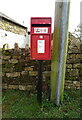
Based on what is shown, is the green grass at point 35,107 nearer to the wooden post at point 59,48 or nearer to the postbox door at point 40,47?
the wooden post at point 59,48

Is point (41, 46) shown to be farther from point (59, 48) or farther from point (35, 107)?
point (35, 107)

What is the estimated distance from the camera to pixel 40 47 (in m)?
2.79

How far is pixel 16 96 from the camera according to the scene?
3.39 metres

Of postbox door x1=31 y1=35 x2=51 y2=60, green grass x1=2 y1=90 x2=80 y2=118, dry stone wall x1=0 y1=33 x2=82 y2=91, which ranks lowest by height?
green grass x1=2 y1=90 x2=80 y2=118

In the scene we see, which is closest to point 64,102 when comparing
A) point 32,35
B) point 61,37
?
point 61,37

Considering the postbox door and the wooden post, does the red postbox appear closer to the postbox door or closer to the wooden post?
the postbox door

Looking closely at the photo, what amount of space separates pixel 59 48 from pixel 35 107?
4.57 ft

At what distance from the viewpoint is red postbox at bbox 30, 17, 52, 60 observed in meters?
2.69

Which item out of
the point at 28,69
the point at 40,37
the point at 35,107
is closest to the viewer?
the point at 40,37

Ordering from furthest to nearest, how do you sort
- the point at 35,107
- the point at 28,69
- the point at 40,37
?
1. the point at 28,69
2. the point at 35,107
3. the point at 40,37

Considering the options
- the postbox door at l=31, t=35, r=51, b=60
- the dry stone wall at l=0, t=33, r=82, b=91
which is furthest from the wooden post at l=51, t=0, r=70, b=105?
the dry stone wall at l=0, t=33, r=82, b=91

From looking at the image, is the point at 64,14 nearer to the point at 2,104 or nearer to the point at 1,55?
the point at 1,55

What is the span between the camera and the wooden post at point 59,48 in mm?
2656

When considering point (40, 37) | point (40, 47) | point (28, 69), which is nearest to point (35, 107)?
point (28, 69)
